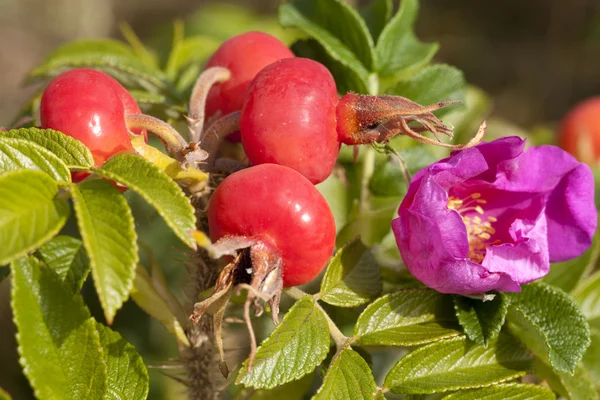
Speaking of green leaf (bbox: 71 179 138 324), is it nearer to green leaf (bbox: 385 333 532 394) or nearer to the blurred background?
green leaf (bbox: 385 333 532 394)

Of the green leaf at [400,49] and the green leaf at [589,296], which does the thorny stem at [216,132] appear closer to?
the green leaf at [400,49]

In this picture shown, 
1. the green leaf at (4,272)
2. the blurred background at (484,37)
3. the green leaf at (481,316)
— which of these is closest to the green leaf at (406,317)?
the green leaf at (481,316)

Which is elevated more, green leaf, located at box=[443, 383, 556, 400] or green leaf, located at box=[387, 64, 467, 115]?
green leaf, located at box=[387, 64, 467, 115]

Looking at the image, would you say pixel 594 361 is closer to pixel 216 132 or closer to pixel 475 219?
pixel 475 219

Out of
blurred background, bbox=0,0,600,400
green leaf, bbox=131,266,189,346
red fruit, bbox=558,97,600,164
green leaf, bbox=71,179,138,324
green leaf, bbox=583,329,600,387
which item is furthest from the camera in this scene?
blurred background, bbox=0,0,600,400

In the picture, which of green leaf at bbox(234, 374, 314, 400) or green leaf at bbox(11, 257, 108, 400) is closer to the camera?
green leaf at bbox(11, 257, 108, 400)

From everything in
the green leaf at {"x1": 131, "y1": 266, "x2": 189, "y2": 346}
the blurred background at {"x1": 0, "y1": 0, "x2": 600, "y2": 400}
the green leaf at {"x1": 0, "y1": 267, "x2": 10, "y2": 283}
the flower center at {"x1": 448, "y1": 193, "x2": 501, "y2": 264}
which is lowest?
the blurred background at {"x1": 0, "y1": 0, "x2": 600, "y2": 400}

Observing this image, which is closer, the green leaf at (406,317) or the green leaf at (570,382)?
the green leaf at (406,317)

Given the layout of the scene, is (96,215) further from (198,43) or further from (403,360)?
(198,43)

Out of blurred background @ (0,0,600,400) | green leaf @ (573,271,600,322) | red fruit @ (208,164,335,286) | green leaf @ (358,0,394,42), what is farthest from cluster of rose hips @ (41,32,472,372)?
blurred background @ (0,0,600,400)
